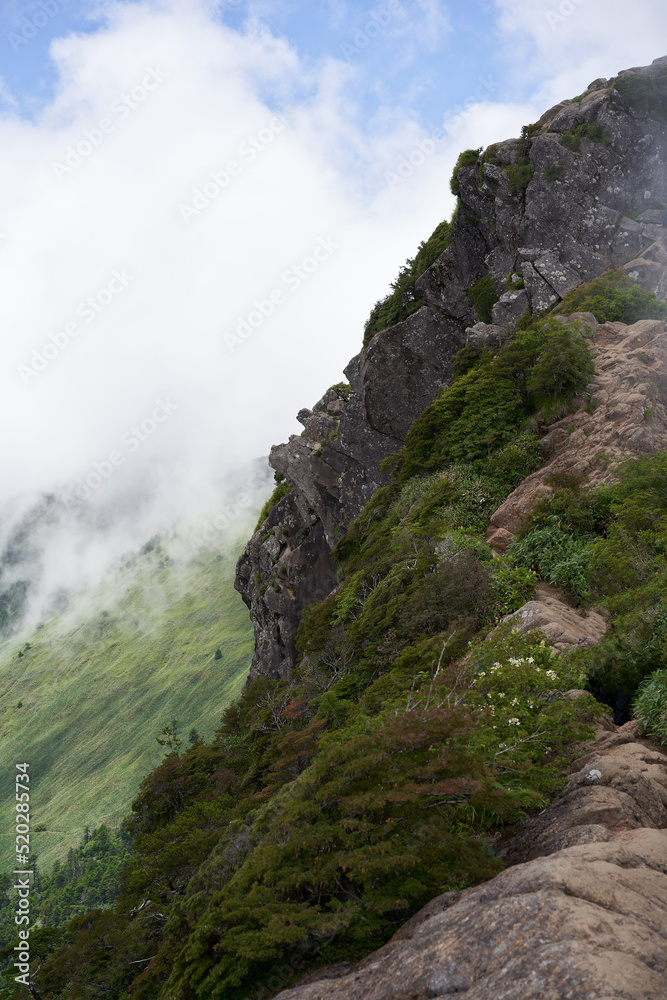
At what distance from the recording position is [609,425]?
19.3 m

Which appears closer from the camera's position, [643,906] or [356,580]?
[643,906]

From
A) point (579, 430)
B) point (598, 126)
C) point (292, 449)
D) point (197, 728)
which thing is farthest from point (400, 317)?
point (197, 728)

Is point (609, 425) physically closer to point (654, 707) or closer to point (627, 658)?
point (627, 658)

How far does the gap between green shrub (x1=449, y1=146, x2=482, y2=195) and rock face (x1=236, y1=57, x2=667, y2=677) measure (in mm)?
348

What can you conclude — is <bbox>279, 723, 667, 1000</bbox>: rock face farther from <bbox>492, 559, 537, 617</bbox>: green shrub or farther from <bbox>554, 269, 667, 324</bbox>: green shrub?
<bbox>554, 269, 667, 324</bbox>: green shrub

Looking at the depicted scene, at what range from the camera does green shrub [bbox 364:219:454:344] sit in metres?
40.1

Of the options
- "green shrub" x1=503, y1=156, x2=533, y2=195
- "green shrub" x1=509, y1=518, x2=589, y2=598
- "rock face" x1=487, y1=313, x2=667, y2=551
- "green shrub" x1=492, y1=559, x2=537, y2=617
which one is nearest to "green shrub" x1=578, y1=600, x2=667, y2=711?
"green shrub" x1=509, y1=518, x2=589, y2=598

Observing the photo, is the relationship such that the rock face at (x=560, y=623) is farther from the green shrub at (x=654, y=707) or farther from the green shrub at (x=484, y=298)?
the green shrub at (x=484, y=298)

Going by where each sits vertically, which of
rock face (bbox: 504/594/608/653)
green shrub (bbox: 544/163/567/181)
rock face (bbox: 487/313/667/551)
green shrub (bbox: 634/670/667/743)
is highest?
green shrub (bbox: 544/163/567/181)

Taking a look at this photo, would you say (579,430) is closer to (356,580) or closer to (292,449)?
(356,580)

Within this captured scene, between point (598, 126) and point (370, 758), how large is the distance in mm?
40265

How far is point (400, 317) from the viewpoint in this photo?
39812 millimetres

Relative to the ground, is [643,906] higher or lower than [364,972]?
lower

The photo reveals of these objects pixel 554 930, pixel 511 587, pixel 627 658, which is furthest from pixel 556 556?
pixel 554 930
